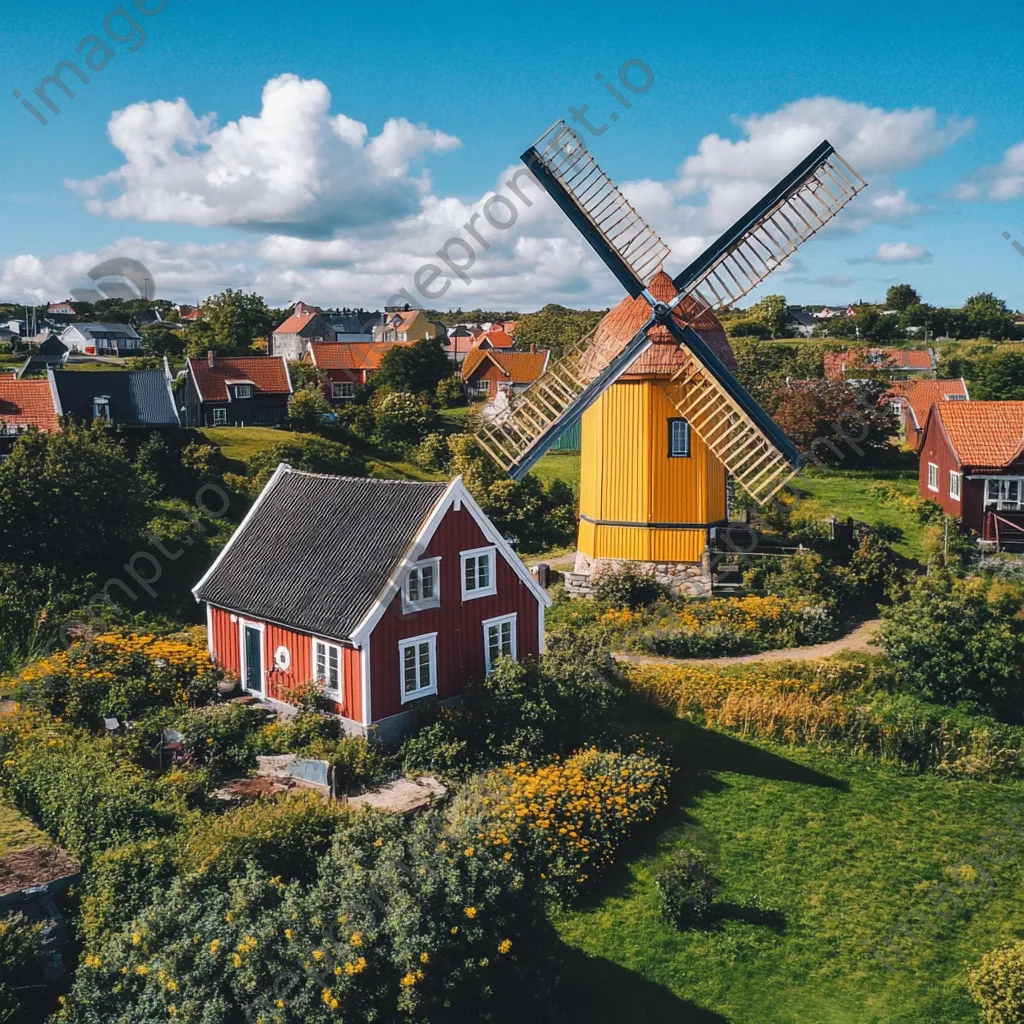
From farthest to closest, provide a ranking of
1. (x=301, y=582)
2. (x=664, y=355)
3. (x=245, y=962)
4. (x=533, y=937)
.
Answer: (x=664, y=355) < (x=301, y=582) < (x=533, y=937) < (x=245, y=962)

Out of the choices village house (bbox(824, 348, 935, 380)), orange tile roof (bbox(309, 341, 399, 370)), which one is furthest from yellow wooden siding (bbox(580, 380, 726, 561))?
orange tile roof (bbox(309, 341, 399, 370))

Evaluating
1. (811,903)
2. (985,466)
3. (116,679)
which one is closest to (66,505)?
(116,679)

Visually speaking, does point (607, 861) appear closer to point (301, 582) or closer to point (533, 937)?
point (533, 937)

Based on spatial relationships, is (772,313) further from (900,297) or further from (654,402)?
(654,402)

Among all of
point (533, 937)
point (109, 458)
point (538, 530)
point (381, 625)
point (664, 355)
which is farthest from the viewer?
point (538, 530)

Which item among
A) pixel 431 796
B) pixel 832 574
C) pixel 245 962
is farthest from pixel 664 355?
pixel 245 962

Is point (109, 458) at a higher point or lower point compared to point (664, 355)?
lower

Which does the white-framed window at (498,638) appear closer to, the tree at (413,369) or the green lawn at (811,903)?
the green lawn at (811,903)
